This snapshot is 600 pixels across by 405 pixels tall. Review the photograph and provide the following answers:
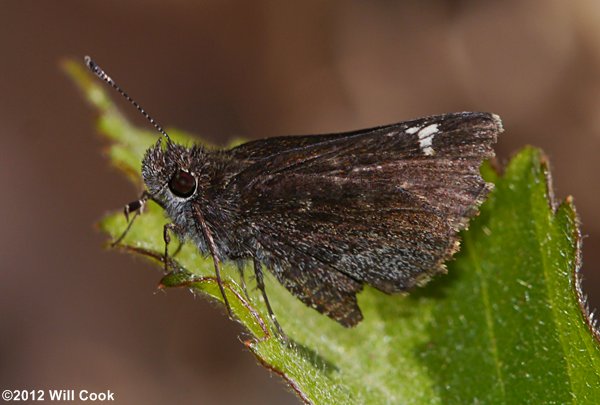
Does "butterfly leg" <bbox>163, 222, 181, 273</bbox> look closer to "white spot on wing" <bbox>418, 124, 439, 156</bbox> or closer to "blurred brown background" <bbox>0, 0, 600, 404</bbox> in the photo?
"white spot on wing" <bbox>418, 124, 439, 156</bbox>

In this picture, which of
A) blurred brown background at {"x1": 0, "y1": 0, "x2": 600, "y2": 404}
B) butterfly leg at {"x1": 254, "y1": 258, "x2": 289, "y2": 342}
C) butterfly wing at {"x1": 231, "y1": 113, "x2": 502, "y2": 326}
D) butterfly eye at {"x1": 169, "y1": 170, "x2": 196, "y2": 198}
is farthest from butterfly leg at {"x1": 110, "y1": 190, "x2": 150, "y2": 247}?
blurred brown background at {"x1": 0, "y1": 0, "x2": 600, "y2": 404}

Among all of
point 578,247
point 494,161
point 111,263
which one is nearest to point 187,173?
point 494,161

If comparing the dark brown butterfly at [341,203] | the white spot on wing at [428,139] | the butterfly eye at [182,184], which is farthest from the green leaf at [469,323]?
the white spot on wing at [428,139]

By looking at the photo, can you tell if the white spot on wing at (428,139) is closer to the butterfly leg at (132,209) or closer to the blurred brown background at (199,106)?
the butterfly leg at (132,209)

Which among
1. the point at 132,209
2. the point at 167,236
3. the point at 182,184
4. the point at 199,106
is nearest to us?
the point at 167,236

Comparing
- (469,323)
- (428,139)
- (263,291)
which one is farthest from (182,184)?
(469,323)

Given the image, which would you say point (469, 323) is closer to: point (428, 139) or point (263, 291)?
point (428, 139)

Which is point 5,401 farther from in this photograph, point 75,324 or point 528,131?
point 528,131
